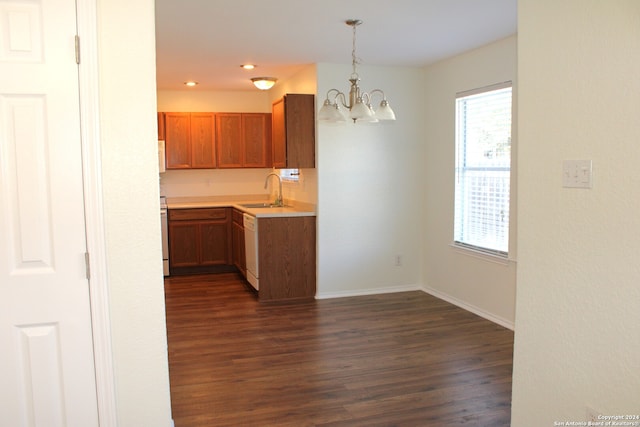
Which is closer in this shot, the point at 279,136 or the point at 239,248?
the point at 279,136

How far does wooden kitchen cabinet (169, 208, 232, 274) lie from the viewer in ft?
22.8

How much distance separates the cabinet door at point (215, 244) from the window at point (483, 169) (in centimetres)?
315

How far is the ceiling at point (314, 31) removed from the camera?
3.56 meters

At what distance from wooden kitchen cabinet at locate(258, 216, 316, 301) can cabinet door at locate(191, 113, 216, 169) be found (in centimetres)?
218

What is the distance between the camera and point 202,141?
7.24 meters

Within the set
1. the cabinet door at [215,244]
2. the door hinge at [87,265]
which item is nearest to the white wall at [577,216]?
the door hinge at [87,265]

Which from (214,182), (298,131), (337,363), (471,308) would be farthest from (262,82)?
(337,363)

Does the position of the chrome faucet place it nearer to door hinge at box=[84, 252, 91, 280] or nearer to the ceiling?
the ceiling

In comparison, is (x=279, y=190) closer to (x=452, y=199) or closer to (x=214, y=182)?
(x=214, y=182)

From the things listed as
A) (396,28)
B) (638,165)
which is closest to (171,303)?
(396,28)

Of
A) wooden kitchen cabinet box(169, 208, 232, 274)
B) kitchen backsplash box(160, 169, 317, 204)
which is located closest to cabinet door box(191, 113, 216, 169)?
kitchen backsplash box(160, 169, 317, 204)

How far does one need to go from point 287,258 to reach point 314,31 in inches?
93.4

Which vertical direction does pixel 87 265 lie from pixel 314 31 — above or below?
below

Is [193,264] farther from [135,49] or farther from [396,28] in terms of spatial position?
[135,49]
